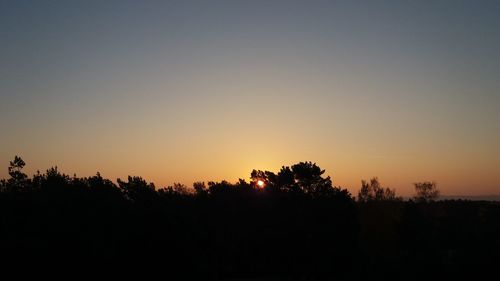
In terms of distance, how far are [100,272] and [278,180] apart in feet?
72.6

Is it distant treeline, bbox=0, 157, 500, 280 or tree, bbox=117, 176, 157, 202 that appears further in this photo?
tree, bbox=117, 176, 157, 202

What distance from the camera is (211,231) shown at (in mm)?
52375

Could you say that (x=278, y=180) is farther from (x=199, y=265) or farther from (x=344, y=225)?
(x=199, y=265)

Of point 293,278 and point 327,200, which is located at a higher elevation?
point 327,200

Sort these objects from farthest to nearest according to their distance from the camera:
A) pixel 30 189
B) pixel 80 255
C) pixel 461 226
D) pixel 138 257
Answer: pixel 461 226 → pixel 30 189 → pixel 138 257 → pixel 80 255

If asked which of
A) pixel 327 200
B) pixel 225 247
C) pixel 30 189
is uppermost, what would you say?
pixel 30 189

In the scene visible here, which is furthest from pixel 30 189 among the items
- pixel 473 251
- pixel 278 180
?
pixel 473 251

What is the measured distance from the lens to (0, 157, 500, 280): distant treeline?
135 ft

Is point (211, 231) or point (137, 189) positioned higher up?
point (137, 189)

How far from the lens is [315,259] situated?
162ft

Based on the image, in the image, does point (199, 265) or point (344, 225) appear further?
point (344, 225)

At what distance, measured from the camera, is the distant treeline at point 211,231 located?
41.2 m

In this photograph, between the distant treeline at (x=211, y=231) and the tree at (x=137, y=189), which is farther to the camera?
the tree at (x=137, y=189)

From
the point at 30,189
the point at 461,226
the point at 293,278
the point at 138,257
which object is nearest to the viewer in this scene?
the point at 138,257
